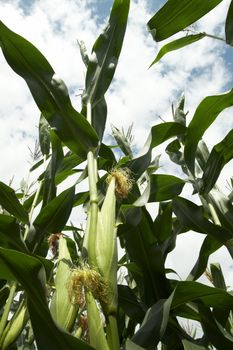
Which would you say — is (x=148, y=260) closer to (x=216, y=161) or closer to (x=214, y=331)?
(x=214, y=331)

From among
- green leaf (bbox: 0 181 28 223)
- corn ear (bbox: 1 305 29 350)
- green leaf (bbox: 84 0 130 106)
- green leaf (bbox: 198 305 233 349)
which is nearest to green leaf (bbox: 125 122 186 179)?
green leaf (bbox: 84 0 130 106)

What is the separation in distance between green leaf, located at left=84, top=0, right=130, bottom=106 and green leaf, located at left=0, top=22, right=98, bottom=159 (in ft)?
0.65

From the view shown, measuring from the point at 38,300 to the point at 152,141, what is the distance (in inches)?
38.1

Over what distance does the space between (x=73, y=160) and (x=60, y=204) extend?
67 centimetres

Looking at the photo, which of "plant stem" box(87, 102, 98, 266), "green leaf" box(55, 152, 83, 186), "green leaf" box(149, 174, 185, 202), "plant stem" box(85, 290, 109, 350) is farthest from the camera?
"green leaf" box(55, 152, 83, 186)

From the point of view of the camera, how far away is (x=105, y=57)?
1773 mm

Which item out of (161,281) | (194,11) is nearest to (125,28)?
(194,11)

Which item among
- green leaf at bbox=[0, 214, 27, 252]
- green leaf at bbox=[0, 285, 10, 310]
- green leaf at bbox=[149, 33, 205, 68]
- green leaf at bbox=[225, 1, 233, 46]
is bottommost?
green leaf at bbox=[0, 285, 10, 310]

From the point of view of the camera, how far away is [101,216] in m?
1.27

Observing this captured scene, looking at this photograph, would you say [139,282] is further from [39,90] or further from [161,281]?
[39,90]

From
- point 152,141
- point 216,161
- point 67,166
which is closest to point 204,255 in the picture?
point 216,161

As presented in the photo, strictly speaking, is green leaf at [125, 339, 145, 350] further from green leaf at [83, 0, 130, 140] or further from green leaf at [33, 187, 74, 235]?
green leaf at [83, 0, 130, 140]

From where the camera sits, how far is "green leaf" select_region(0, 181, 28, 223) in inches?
66.5

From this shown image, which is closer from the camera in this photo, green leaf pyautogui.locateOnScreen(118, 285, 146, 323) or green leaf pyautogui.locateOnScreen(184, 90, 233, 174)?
green leaf pyautogui.locateOnScreen(118, 285, 146, 323)
